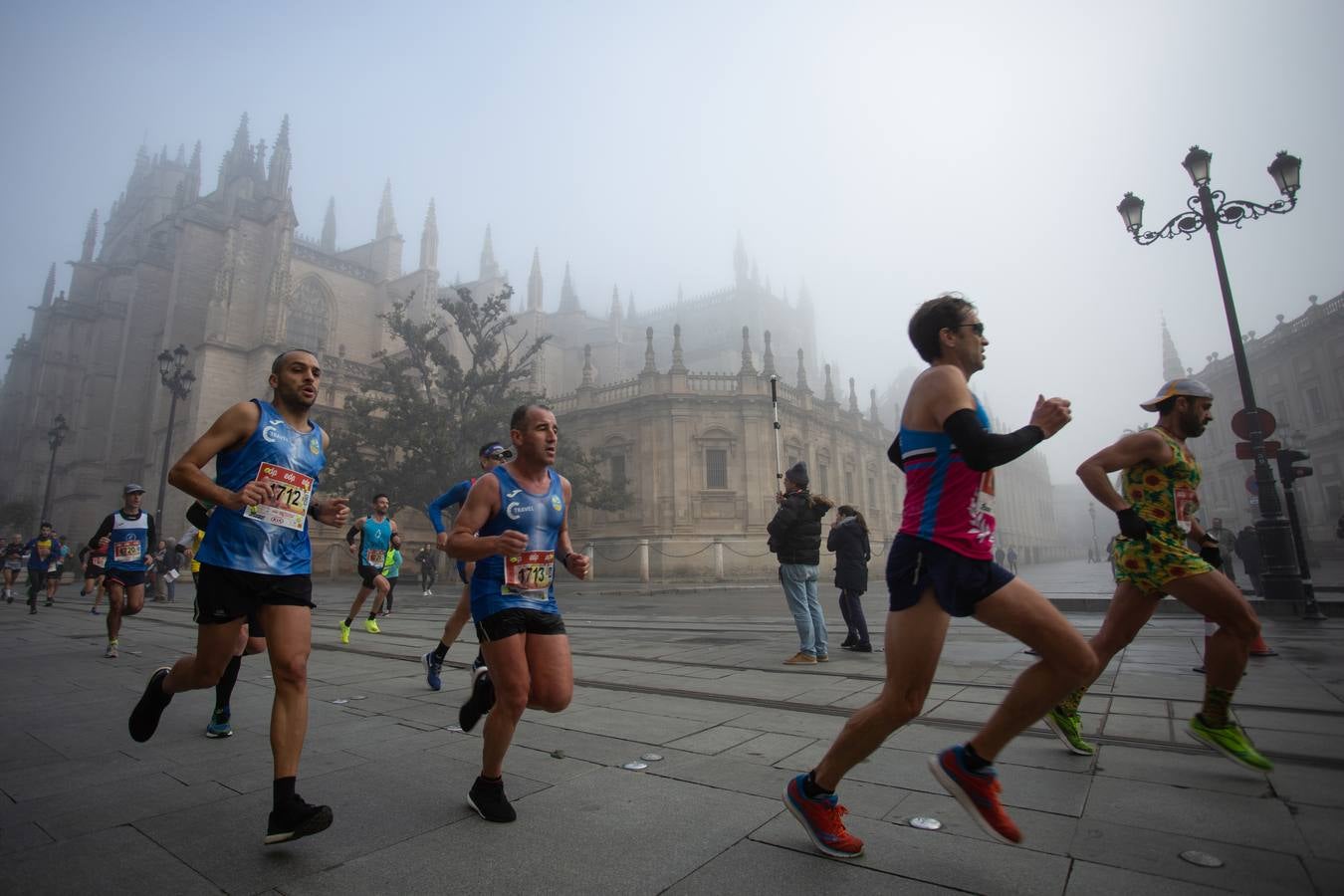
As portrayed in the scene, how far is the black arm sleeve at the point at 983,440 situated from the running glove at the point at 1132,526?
4.44ft

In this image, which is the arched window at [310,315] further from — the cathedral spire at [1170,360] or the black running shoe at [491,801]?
the cathedral spire at [1170,360]

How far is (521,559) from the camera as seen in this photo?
9.42 feet

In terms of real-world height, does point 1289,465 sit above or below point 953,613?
above

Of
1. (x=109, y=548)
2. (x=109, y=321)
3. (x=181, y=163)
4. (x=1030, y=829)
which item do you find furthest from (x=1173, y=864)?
(x=181, y=163)

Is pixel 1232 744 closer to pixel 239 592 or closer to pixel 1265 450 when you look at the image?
pixel 239 592

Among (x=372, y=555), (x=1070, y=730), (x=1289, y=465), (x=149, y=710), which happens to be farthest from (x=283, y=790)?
(x=1289, y=465)

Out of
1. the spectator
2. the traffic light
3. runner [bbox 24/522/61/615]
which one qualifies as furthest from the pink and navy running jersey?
runner [bbox 24/522/61/615]

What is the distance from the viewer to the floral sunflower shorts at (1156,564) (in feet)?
10.5

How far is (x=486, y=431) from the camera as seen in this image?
2702cm

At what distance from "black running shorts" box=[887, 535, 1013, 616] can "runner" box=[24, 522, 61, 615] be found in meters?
19.3

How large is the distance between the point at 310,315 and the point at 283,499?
45.4 meters

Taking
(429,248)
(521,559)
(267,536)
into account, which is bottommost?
(521,559)

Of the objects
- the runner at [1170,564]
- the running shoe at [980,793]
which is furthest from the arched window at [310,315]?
the running shoe at [980,793]

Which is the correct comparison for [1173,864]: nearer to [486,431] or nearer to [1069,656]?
[1069,656]
